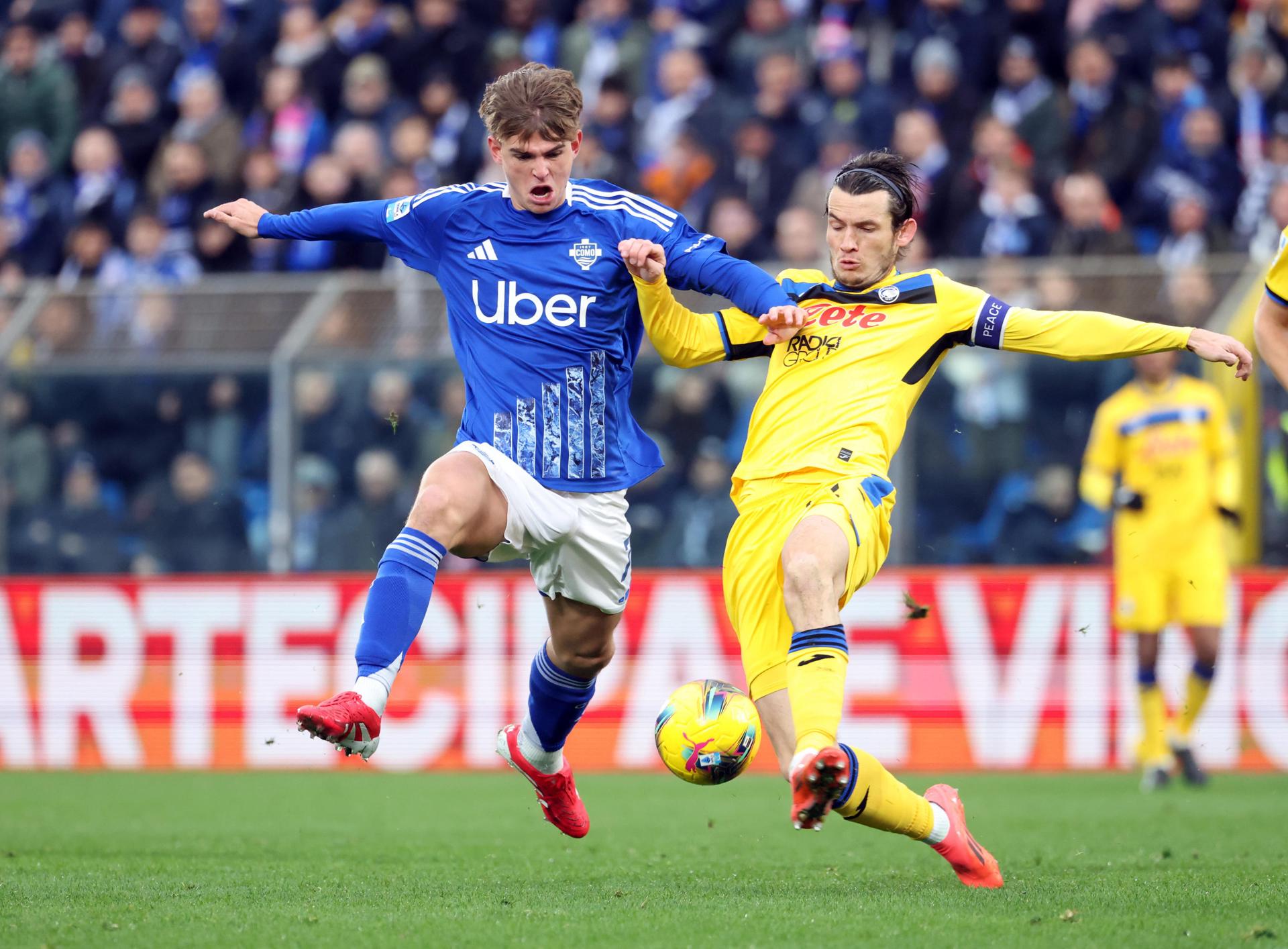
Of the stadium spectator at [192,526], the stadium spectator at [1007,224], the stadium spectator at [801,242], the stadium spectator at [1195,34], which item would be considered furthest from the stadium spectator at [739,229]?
the stadium spectator at [192,526]

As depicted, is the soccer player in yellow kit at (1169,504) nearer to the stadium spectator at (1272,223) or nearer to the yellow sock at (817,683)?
the stadium spectator at (1272,223)

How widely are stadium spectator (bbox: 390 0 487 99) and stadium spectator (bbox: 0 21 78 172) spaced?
3.00 m

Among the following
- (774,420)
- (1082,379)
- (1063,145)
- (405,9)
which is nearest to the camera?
(774,420)

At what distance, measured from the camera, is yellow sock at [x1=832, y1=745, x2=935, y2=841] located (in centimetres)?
523

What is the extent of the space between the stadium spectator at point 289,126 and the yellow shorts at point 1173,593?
739cm

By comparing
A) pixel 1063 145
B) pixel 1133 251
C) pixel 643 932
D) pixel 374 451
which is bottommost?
pixel 643 932

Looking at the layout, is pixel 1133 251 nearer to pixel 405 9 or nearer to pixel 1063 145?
pixel 1063 145

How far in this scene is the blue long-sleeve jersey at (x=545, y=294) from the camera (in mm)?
5844

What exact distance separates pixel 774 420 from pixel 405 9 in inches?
405

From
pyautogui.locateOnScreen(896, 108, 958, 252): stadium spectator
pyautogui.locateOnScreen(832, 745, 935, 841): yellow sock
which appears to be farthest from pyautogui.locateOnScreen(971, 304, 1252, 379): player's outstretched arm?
pyautogui.locateOnScreen(896, 108, 958, 252): stadium spectator

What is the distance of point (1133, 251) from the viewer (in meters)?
11.3

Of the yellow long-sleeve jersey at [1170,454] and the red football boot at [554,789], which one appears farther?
the yellow long-sleeve jersey at [1170,454]

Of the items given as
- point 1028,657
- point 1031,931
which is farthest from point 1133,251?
point 1031,931

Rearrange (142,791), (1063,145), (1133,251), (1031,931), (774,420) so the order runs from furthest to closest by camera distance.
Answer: (1063,145) → (1133,251) → (142,791) → (774,420) → (1031,931)
